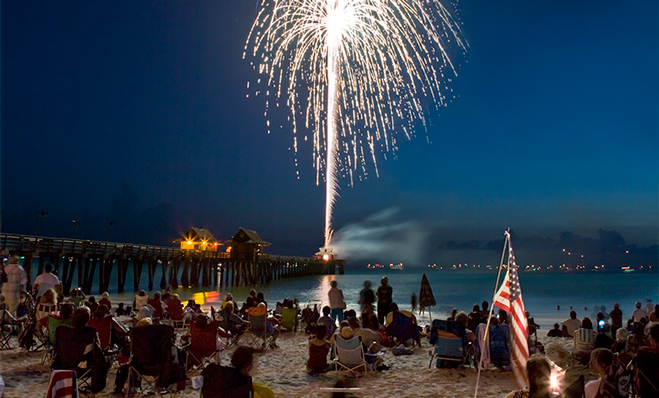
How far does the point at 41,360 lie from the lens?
305 inches

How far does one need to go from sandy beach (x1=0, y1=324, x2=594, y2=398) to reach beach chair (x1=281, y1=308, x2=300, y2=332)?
269 cm

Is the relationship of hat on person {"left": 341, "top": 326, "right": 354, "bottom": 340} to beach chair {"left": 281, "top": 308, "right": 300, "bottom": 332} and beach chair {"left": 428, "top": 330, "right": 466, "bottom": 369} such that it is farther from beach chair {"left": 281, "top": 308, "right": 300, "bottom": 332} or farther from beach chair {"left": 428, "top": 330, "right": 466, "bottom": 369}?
beach chair {"left": 281, "top": 308, "right": 300, "bottom": 332}

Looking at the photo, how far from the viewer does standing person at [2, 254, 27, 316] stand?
934 centimetres

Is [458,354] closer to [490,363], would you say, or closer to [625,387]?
[490,363]

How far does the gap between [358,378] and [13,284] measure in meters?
7.03

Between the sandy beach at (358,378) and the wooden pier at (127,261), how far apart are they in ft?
20.0

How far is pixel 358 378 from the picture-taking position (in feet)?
23.9

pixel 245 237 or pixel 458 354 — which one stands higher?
pixel 245 237

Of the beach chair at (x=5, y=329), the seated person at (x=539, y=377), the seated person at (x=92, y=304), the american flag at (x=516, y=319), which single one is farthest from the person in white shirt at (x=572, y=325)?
the beach chair at (x=5, y=329)

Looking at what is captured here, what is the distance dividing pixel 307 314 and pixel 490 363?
590cm

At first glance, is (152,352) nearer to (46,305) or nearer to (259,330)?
(46,305)

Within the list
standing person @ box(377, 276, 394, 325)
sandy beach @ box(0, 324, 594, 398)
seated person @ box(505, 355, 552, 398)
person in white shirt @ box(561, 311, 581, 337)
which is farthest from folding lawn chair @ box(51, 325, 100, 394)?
person in white shirt @ box(561, 311, 581, 337)

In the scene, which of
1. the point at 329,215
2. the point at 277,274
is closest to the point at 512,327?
the point at 329,215

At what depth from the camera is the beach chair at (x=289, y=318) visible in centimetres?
1193
